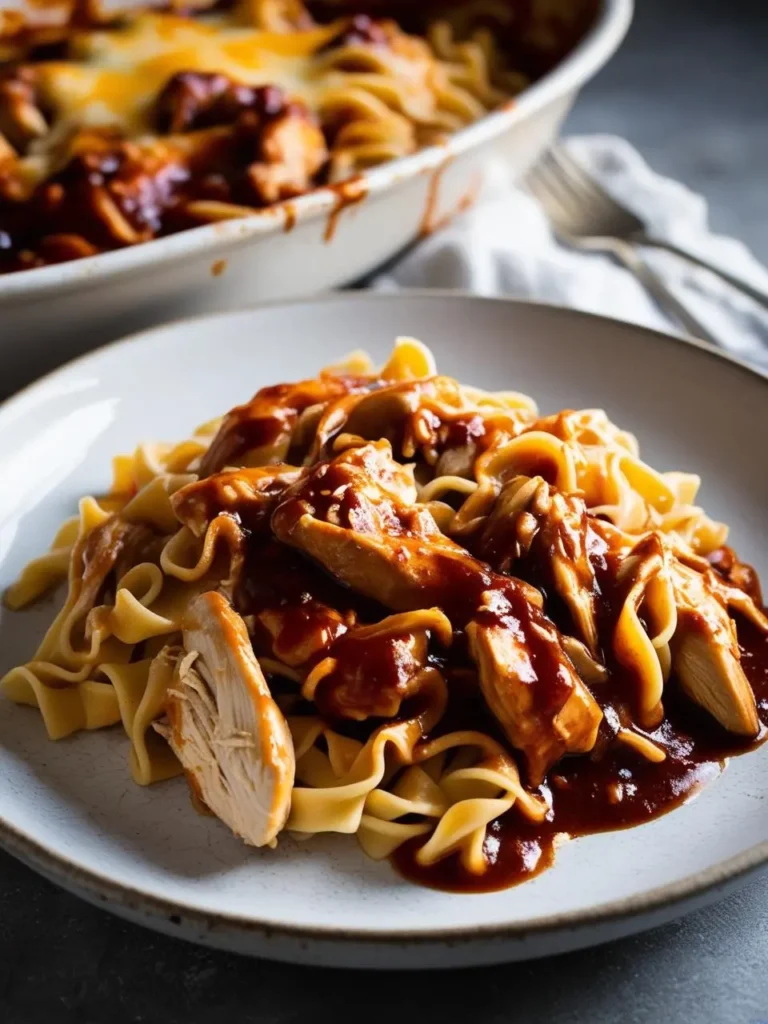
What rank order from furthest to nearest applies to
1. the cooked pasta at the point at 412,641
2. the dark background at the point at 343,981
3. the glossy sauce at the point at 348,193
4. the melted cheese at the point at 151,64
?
the melted cheese at the point at 151,64
the glossy sauce at the point at 348,193
the cooked pasta at the point at 412,641
the dark background at the point at 343,981

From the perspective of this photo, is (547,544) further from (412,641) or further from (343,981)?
(343,981)

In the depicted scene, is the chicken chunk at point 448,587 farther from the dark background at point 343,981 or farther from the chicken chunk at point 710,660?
the dark background at point 343,981

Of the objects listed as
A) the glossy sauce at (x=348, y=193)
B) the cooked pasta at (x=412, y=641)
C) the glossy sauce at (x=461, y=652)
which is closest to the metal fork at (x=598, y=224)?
the glossy sauce at (x=348, y=193)

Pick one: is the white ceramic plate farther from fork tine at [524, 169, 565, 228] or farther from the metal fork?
fork tine at [524, 169, 565, 228]

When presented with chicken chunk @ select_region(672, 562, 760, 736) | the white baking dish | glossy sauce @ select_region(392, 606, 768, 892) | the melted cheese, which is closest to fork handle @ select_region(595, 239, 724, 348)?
the white baking dish

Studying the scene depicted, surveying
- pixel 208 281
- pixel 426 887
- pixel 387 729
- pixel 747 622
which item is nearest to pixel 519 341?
pixel 208 281
